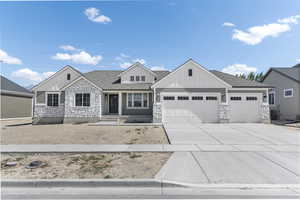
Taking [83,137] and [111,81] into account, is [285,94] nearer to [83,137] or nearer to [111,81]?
[111,81]

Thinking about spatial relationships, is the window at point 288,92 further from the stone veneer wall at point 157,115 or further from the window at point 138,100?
the window at point 138,100

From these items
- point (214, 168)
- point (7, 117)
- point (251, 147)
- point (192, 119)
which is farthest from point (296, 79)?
point (7, 117)

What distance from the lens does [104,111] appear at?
670 inches

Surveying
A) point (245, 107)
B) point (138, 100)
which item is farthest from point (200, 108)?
point (138, 100)

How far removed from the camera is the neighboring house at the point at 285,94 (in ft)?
58.3

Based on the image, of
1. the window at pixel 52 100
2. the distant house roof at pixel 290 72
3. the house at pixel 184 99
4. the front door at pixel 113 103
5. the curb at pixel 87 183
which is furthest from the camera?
the distant house roof at pixel 290 72

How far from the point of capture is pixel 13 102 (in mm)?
21297

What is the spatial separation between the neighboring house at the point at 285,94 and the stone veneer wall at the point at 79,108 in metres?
20.8

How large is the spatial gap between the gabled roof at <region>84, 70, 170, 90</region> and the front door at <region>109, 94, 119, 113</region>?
1155mm

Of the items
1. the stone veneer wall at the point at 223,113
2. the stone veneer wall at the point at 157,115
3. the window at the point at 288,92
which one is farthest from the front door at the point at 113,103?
the window at the point at 288,92

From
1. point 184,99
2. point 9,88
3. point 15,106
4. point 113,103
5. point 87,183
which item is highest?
point 9,88

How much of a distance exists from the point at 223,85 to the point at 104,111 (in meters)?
12.1

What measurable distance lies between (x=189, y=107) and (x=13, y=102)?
22.6 m

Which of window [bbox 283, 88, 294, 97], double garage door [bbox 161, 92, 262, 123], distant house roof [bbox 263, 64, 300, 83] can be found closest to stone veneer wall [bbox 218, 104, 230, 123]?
double garage door [bbox 161, 92, 262, 123]
